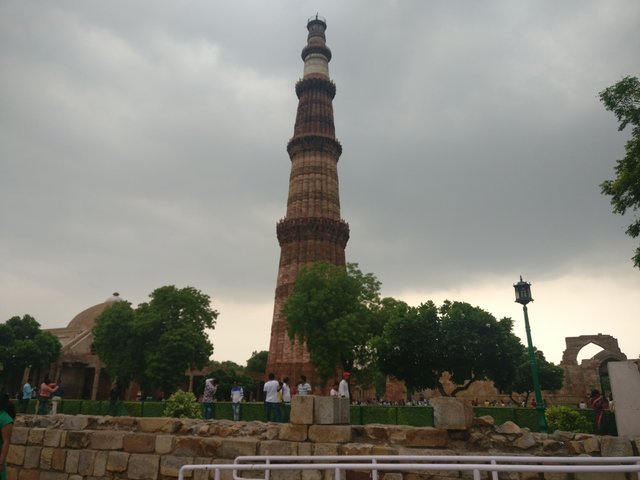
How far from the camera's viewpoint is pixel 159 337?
3006 cm

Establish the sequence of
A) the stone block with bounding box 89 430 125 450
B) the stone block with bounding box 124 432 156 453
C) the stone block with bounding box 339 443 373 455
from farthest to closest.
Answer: the stone block with bounding box 89 430 125 450, the stone block with bounding box 124 432 156 453, the stone block with bounding box 339 443 373 455

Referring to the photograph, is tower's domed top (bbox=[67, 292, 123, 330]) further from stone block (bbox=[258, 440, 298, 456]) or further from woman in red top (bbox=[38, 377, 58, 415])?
stone block (bbox=[258, 440, 298, 456])

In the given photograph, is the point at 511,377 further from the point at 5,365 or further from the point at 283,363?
the point at 5,365

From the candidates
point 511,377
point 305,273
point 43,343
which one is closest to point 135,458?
point 305,273

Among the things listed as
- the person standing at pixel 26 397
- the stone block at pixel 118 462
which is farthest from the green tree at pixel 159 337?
the stone block at pixel 118 462

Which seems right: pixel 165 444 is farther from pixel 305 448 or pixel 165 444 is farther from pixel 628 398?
pixel 628 398

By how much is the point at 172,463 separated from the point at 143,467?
2.24ft

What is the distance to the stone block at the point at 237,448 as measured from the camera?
7.91 m

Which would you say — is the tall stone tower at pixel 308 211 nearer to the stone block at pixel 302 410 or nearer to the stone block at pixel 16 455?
the stone block at pixel 16 455

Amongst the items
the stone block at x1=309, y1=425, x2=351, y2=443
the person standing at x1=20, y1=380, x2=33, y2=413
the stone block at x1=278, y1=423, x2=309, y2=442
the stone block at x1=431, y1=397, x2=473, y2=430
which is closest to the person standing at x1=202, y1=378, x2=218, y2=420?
the stone block at x1=278, y1=423, x2=309, y2=442

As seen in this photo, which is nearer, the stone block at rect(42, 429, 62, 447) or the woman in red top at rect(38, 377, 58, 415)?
the stone block at rect(42, 429, 62, 447)

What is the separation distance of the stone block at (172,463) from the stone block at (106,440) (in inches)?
45.4

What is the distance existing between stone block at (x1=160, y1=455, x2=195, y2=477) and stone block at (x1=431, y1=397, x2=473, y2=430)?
454 centimetres

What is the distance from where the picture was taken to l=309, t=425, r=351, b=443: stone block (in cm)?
748
